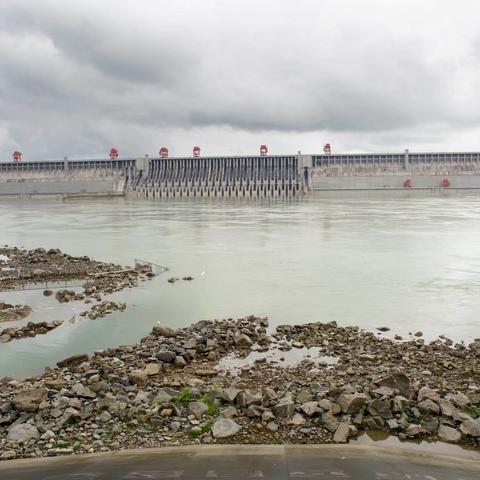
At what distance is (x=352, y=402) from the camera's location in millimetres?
7543

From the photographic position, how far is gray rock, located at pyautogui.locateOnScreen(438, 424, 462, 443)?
275 inches

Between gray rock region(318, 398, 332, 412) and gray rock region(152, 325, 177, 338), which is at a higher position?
gray rock region(318, 398, 332, 412)

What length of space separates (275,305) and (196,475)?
9440 mm

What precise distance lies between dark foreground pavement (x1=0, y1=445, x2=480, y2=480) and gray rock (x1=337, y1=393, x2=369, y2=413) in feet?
2.47

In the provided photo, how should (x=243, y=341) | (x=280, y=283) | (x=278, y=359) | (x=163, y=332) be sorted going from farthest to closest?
1. (x=280, y=283)
2. (x=163, y=332)
3. (x=243, y=341)
4. (x=278, y=359)

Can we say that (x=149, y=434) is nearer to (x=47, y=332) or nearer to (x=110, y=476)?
(x=110, y=476)

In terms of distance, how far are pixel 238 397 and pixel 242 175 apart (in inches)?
4583

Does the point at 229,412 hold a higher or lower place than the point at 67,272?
higher

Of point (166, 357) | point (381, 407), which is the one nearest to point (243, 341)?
point (166, 357)

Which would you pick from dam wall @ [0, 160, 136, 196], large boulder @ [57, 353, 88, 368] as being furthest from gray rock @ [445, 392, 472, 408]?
dam wall @ [0, 160, 136, 196]

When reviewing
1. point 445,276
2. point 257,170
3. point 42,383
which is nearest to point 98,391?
point 42,383

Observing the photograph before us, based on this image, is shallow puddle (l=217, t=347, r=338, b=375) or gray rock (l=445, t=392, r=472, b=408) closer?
gray rock (l=445, t=392, r=472, b=408)

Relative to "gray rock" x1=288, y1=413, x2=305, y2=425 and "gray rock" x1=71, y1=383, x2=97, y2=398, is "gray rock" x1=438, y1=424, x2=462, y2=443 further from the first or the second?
"gray rock" x1=71, y1=383, x2=97, y2=398

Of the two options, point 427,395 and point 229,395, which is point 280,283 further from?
point 427,395
